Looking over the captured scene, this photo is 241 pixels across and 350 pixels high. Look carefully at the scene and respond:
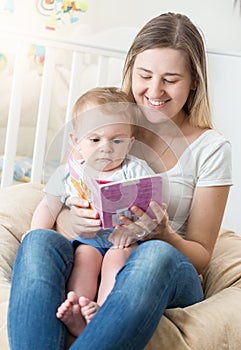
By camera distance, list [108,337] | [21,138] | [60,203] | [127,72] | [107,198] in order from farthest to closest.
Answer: [21,138] < [127,72] < [60,203] < [107,198] < [108,337]

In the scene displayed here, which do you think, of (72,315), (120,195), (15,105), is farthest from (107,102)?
(15,105)

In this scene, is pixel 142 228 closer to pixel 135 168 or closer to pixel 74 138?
pixel 135 168

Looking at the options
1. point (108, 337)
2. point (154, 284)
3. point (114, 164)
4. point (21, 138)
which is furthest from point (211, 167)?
point (21, 138)

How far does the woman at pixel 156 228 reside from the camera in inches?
47.7

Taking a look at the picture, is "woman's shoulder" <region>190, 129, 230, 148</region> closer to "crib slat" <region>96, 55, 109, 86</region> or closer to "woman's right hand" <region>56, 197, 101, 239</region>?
"woman's right hand" <region>56, 197, 101, 239</region>

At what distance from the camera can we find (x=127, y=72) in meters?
1.62

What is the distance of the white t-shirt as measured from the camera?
1.51m

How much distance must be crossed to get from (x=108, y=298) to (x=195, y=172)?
427 millimetres

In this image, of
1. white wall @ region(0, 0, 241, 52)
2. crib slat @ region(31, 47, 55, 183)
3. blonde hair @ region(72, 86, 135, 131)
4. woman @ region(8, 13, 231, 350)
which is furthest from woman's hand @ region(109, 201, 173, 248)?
white wall @ region(0, 0, 241, 52)

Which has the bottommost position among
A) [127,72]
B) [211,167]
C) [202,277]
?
[202,277]

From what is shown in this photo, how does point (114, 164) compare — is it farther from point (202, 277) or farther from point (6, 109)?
point (6, 109)

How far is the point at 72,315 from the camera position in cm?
124

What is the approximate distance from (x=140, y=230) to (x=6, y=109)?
1.91 m

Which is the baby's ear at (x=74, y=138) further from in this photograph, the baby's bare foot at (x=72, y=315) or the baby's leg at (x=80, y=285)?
the baby's bare foot at (x=72, y=315)
